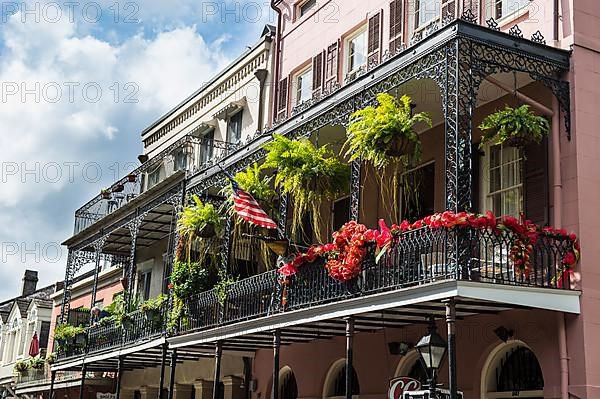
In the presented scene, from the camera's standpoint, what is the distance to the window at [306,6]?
1817 centimetres

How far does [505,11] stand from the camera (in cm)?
1263

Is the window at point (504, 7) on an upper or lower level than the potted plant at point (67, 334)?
upper

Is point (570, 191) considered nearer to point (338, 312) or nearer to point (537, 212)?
point (537, 212)

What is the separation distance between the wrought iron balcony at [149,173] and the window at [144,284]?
2159mm

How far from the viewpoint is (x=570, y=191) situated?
10883 mm

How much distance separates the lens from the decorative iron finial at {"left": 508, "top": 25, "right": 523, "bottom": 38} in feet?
37.0

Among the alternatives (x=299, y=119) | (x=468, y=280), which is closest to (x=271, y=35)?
(x=299, y=119)

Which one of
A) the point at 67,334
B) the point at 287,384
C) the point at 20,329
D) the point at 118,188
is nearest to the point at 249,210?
the point at 287,384

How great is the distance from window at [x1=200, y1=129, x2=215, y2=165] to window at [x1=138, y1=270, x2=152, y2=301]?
4.64m

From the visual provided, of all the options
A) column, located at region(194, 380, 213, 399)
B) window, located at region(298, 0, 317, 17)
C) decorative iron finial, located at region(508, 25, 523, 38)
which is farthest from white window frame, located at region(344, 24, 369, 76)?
column, located at region(194, 380, 213, 399)

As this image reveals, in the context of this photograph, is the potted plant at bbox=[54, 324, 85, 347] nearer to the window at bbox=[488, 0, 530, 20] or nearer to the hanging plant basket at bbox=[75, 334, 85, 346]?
the hanging plant basket at bbox=[75, 334, 85, 346]

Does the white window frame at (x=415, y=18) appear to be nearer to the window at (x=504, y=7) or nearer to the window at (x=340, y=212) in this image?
the window at (x=504, y=7)

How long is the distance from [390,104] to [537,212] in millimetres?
2468

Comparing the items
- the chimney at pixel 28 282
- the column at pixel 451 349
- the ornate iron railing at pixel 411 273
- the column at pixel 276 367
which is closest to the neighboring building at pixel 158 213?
the ornate iron railing at pixel 411 273
